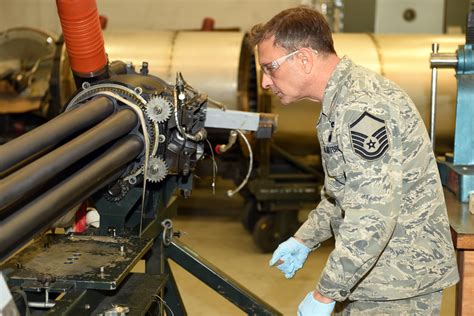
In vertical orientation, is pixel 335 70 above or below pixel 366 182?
above

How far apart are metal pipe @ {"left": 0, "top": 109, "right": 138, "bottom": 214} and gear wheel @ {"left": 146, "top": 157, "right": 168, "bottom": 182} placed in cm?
15

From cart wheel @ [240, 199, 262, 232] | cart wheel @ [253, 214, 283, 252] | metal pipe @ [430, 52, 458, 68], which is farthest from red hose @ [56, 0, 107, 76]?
cart wheel @ [240, 199, 262, 232]

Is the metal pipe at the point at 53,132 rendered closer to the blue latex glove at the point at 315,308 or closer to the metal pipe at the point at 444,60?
the blue latex glove at the point at 315,308

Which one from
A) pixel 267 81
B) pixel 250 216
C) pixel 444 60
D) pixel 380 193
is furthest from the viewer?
pixel 250 216

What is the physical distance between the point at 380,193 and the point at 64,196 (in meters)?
0.62

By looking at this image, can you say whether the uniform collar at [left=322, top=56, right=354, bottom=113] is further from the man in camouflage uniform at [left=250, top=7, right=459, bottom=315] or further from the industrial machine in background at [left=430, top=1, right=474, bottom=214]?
the industrial machine in background at [left=430, top=1, right=474, bottom=214]

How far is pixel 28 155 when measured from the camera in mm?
1273

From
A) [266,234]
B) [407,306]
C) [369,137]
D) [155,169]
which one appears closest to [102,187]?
[155,169]

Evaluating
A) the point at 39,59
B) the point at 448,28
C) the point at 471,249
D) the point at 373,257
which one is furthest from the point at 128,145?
the point at 448,28

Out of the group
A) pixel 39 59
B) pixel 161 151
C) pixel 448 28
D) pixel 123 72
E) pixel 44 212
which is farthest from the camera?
pixel 448 28

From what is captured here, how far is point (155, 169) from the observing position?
1869 mm

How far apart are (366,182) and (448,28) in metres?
4.27

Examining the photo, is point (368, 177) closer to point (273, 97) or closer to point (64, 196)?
point (64, 196)

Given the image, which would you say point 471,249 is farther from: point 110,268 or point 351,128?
point 110,268
